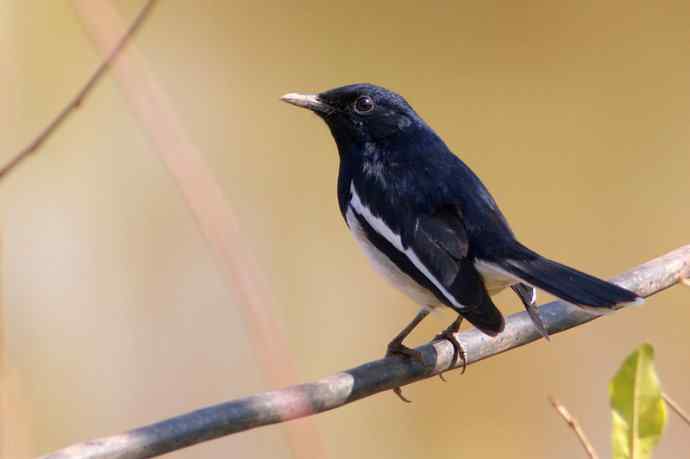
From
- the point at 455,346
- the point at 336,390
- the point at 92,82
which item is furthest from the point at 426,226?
the point at 92,82

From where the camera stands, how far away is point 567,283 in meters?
2.80

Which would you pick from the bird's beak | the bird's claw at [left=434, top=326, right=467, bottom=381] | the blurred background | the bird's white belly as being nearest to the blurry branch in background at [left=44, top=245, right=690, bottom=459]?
the bird's claw at [left=434, top=326, right=467, bottom=381]

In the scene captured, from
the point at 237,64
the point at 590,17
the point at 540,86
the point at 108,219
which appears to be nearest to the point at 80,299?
the point at 108,219

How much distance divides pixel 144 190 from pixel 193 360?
837 millimetres

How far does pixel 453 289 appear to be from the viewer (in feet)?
9.48

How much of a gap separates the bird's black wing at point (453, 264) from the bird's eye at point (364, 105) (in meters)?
0.56

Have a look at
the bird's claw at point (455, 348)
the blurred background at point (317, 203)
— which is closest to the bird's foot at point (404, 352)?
the bird's claw at point (455, 348)

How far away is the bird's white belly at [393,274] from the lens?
10.3 ft

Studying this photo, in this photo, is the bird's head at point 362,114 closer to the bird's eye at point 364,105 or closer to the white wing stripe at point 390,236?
the bird's eye at point 364,105

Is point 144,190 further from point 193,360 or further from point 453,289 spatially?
point 453,289

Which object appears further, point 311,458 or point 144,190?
point 144,190

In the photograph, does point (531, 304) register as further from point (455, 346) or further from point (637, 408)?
point (637, 408)

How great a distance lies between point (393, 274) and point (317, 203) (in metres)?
2.25

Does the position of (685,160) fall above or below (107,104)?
below
